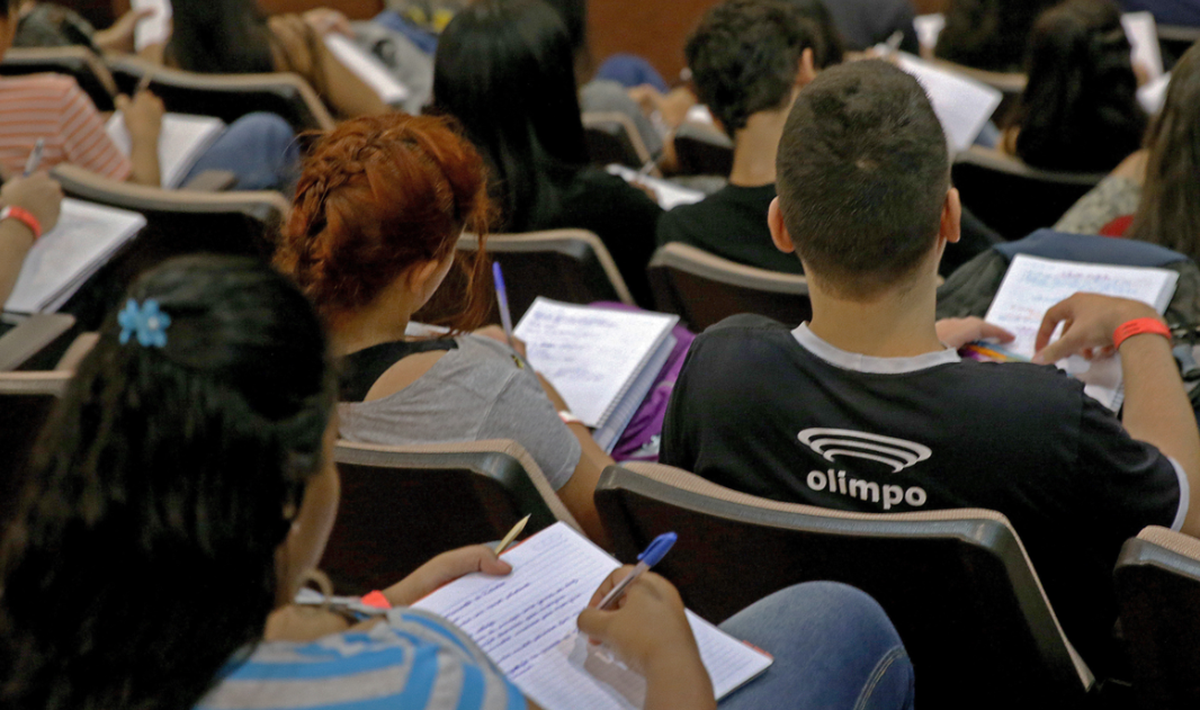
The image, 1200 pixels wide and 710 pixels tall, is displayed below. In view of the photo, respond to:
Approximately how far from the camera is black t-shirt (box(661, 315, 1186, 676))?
1088mm

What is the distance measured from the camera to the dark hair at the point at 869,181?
3.95 feet

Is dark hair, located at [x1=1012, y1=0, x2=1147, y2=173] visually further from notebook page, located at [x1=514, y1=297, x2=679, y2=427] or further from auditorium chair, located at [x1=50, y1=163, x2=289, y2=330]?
auditorium chair, located at [x1=50, y1=163, x2=289, y2=330]

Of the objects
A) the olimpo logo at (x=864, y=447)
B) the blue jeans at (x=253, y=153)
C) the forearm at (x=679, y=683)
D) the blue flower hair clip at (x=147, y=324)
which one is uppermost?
the blue flower hair clip at (x=147, y=324)

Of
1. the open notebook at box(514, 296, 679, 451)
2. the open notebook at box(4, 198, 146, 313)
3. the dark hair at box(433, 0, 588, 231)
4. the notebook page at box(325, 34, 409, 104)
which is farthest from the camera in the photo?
the notebook page at box(325, 34, 409, 104)

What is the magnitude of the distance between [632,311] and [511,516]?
29.6 inches

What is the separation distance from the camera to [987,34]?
12.3 feet

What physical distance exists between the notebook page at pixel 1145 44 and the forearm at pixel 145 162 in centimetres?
328

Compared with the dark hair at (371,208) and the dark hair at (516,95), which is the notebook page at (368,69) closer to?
the dark hair at (516,95)

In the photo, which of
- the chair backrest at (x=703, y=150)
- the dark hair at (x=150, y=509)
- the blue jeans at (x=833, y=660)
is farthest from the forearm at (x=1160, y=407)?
the chair backrest at (x=703, y=150)

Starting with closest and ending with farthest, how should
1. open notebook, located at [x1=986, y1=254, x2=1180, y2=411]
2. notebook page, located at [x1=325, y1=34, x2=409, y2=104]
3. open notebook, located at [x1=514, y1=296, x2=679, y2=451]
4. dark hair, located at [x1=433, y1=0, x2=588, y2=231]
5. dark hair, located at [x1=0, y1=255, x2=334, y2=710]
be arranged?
dark hair, located at [x1=0, y1=255, x2=334, y2=710] < open notebook, located at [x1=986, y1=254, x2=1180, y2=411] < open notebook, located at [x1=514, y1=296, x2=679, y2=451] < dark hair, located at [x1=433, y1=0, x2=588, y2=231] < notebook page, located at [x1=325, y1=34, x2=409, y2=104]

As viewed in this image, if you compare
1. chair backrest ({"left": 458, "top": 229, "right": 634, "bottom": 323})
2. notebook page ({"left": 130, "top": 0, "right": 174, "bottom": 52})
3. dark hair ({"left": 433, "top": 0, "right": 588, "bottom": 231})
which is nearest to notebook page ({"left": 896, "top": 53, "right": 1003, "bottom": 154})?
dark hair ({"left": 433, "top": 0, "right": 588, "bottom": 231})

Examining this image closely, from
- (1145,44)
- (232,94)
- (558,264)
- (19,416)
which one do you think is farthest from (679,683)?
(1145,44)

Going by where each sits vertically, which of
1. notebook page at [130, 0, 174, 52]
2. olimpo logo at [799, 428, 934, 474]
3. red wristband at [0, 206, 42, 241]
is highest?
olimpo logo at [799, 428, 934, 474]

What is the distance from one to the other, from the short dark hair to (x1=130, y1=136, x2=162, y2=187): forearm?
1581 mm
